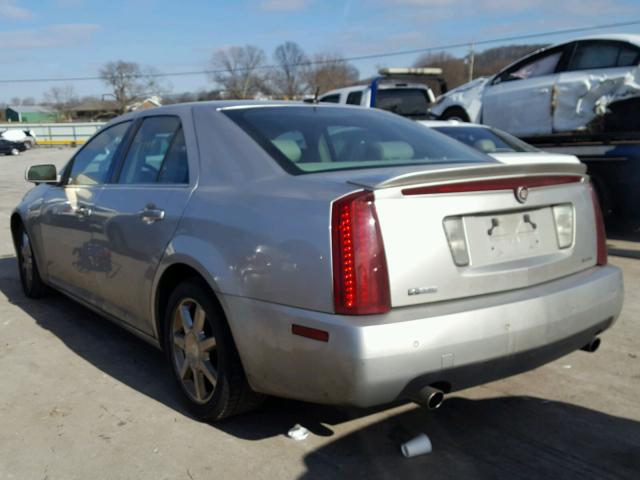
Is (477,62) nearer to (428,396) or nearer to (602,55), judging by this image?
(602,55)

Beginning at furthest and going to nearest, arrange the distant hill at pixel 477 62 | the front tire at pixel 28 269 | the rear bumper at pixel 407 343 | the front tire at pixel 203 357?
the distant hill at pixel 477 62 < the front tire at pixel 28 269 < the front tire at pixel 203 357 < the rear bumper at pixel 407 343

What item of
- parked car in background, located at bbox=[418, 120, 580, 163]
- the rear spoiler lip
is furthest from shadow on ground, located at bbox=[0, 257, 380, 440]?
parked car in background, located at bbox=[418, 120, 580, 163]

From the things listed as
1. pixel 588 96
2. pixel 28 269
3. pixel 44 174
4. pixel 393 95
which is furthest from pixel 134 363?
pixel 393 95

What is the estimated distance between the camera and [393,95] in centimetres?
1344

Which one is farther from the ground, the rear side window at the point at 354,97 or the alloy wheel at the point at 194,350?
the rear side window at the point at 354,97

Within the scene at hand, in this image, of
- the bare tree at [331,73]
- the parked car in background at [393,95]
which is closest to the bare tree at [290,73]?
the bare tree at [331,73]

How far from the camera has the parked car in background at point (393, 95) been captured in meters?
13.2

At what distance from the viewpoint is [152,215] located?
11.3 ft

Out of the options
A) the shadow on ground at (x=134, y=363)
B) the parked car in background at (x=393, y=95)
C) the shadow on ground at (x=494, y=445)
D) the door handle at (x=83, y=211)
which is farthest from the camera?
the parked car in background at (x=393, y=95)

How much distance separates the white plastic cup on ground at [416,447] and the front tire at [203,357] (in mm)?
717

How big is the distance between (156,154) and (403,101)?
34.0 ft

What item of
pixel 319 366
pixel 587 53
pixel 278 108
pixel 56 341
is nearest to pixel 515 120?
pixel 587 53

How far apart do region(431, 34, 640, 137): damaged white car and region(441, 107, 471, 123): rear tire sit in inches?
14.2

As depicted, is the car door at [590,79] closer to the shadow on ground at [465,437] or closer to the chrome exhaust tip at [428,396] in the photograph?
the shadow on ground at [465,437]
